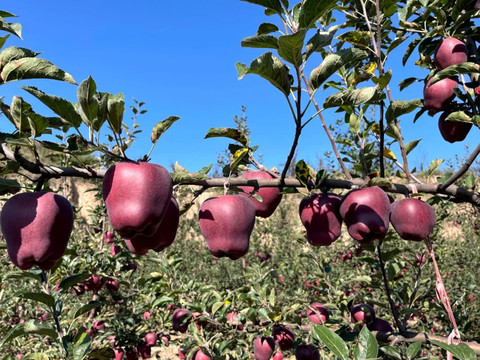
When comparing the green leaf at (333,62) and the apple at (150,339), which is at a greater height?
the green leaf at (333,62)

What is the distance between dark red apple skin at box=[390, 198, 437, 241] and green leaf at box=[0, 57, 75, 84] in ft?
3.19

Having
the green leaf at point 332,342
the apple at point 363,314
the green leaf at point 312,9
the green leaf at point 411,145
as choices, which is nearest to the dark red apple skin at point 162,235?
Answer: the green leaf at point 332,342

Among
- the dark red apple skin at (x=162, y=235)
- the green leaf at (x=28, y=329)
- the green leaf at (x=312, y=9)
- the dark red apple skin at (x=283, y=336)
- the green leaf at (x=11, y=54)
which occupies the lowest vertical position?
the dark red apple skin at (x=283, y=336)

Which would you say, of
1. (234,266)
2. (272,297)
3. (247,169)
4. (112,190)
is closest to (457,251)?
(234,266)

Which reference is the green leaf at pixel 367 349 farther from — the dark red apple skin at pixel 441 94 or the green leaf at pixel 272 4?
the dark red apple skin at pixel 441 94

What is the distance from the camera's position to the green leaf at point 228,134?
38.4 inches

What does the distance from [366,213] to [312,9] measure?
1.86 ft

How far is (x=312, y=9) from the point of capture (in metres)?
0.68

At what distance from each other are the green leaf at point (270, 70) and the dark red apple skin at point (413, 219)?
563mm

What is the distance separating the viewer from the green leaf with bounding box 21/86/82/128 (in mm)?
699

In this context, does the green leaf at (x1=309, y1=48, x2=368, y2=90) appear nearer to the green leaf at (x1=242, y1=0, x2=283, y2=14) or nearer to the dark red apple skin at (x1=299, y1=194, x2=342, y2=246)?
the green leaf at (x1=242, y1=0, x2=283, y2=14)

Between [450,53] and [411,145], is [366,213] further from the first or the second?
[450,53]

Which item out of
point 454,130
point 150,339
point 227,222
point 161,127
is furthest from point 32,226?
point 150,339

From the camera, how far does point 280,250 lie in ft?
21.2
